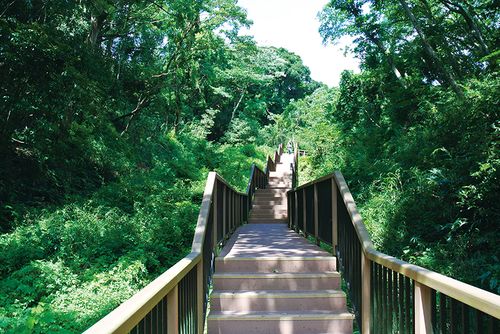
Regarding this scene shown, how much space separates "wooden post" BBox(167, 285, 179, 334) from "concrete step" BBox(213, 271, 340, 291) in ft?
7.17

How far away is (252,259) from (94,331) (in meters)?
3.89

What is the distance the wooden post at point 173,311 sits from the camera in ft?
8.65

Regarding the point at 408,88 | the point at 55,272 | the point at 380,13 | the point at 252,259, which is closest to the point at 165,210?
the point at 55,272

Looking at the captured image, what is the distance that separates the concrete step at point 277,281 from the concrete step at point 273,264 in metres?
0.27

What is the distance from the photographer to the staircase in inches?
167

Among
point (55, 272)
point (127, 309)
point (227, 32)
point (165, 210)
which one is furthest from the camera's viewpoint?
point (227, 32)

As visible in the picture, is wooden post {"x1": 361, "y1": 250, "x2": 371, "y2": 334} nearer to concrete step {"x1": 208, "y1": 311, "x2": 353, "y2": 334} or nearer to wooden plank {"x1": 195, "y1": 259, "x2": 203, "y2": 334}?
concrete step {"x1": 208, "y1": 311, "x2": 353, "y2": 334}

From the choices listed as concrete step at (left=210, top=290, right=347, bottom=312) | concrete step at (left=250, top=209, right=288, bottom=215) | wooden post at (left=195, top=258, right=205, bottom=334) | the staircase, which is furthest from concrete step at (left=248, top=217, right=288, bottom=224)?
wooden post at (left=195, top=258, right=205, bottom=334)

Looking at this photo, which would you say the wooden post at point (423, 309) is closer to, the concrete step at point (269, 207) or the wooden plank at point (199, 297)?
the wooden plank at point (199, 297)

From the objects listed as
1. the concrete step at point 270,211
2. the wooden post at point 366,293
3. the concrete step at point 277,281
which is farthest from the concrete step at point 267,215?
the wooden post at point 366,293

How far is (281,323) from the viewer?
4.23 m

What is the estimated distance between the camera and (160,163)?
17.7m

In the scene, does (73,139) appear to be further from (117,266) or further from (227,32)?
(227,32)

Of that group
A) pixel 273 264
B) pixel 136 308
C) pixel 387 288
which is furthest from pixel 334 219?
pixel 136 308
